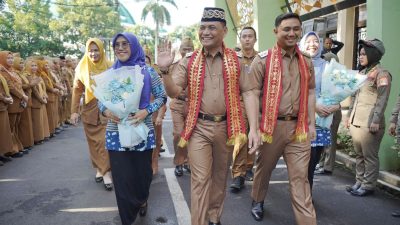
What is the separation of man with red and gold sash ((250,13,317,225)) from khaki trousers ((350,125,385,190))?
59.5 inches

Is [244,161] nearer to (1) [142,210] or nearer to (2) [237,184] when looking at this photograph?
(2) [237,184]

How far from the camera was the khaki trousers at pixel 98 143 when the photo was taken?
17.3 feet

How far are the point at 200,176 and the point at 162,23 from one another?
1899 inches

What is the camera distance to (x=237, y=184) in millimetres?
5070

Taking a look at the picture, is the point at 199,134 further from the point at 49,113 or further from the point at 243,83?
the point at 49,113

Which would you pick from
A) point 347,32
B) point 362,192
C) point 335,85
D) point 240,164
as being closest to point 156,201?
point 240,164

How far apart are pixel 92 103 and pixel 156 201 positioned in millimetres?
1590

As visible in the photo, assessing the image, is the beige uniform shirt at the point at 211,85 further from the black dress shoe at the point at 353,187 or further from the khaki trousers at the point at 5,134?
the khaki trousers at the point at 5,134

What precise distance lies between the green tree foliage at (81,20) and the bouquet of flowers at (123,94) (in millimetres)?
27140

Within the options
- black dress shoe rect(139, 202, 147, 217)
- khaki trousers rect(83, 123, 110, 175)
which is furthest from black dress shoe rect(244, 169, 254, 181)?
khaki trousers rect(83, 123, 110, 175)

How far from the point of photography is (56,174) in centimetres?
604

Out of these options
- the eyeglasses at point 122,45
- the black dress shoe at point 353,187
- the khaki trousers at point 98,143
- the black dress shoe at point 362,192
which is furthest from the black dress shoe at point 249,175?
the eyeglasses at point 122,45

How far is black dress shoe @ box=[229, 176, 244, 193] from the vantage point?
16.5 ft

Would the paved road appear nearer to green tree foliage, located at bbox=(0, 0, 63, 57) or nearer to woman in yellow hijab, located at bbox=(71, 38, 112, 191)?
woman in yellow hijab, located at bbox=(71, 38, 112, 191)
